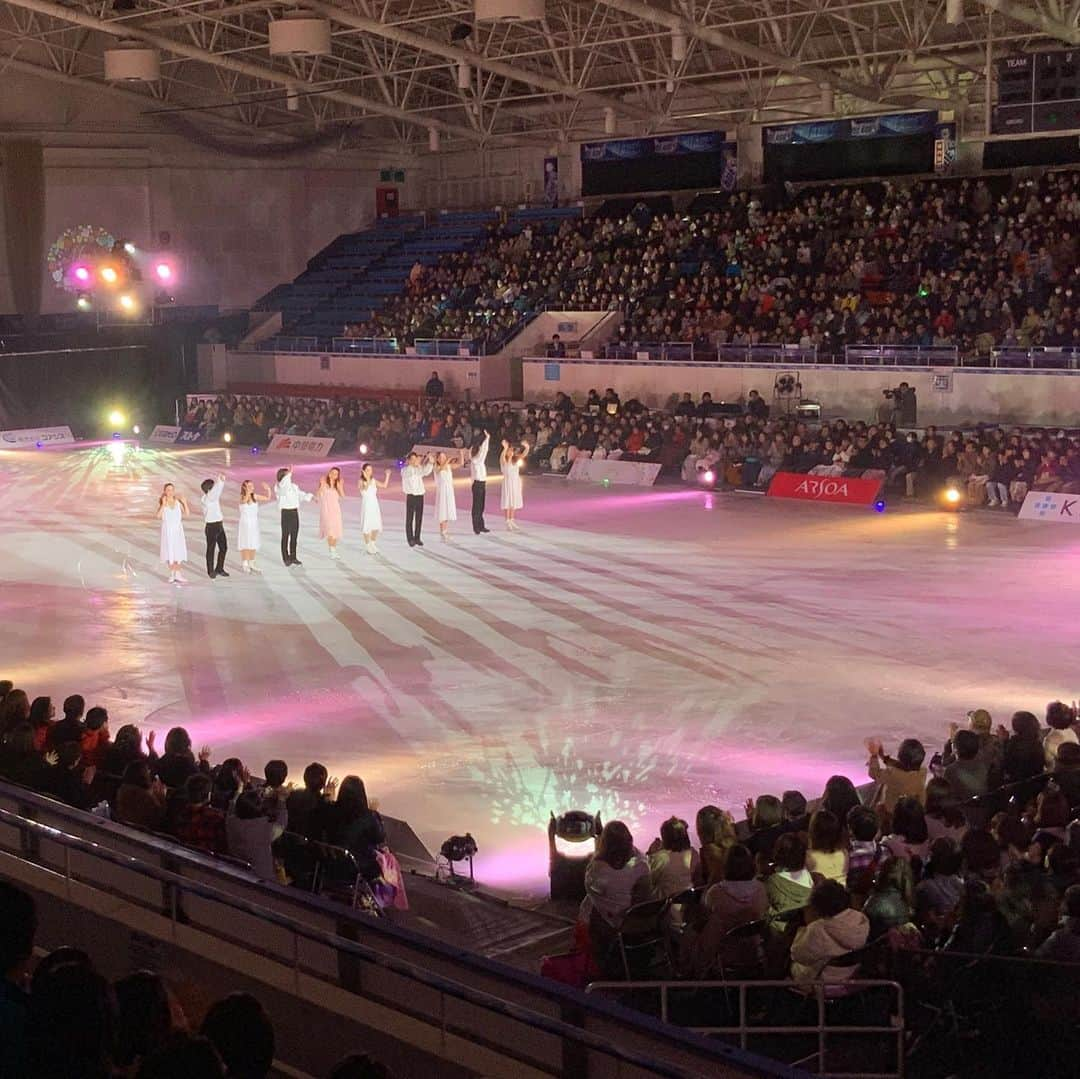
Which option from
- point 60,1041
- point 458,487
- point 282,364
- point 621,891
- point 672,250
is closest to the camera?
point 60,1041

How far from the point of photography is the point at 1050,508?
22422mm

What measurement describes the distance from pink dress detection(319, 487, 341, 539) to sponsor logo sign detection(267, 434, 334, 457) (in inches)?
533

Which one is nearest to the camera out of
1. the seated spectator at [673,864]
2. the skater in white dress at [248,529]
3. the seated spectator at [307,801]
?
the seated spectator at [673,864]

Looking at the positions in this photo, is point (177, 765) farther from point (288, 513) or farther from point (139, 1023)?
point (288, 513)

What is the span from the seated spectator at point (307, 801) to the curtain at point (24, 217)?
3406cm

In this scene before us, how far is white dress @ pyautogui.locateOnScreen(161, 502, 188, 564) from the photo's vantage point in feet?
61.3

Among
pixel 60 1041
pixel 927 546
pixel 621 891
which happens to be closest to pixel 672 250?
pixel 927 546

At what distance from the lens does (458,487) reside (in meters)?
27.9

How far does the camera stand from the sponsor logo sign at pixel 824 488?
24.4 meters

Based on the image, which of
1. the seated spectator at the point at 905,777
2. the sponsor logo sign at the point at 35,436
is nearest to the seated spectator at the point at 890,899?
the seated spectator at the point at 905,777

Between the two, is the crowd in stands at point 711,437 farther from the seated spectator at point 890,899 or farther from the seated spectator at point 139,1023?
the seated spectator at point 139,1023

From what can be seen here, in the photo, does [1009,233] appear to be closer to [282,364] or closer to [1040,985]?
[282,364]

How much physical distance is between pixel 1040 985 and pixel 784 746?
6.62 metres

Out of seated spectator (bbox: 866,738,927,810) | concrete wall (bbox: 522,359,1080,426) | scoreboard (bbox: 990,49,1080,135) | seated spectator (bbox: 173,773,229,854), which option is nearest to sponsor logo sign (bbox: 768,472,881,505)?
concrete wall (bbox: 522,359,1080,426)
